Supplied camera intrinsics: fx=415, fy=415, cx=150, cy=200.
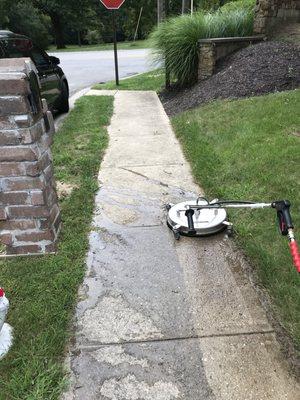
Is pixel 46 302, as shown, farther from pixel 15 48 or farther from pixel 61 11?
pixel 61 11

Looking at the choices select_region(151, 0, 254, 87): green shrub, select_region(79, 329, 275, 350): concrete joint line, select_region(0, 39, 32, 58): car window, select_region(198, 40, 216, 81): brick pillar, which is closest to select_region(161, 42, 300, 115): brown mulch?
select_region(198, 40, 216, 81): brick pillar

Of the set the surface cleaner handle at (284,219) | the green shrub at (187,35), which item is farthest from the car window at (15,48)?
the surface cleaner handle at (284,219)

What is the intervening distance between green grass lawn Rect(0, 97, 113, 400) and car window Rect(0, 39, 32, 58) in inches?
104

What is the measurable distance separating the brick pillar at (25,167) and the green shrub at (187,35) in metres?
5.69

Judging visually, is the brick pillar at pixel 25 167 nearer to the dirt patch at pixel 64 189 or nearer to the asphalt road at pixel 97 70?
the dirt patch at pixel 64 189

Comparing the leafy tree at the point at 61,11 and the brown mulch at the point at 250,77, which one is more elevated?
the brown mulch at the point at 250,77

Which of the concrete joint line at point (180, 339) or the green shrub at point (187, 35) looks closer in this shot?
the concrete joint line at point (180, 339)

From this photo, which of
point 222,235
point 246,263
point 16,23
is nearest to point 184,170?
point 222,235

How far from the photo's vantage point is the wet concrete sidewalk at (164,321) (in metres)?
1.97

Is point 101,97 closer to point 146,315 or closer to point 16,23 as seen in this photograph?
point 146,315

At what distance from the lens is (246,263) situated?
2.88 meters

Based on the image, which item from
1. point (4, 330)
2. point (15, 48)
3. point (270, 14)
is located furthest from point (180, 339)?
point (270, 14)

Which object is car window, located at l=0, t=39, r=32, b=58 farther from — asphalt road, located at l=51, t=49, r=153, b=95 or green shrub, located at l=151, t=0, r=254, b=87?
asphalt road, located at l=51, t=49, r=153, b=95

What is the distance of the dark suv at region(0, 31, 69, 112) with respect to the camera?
6121 millimetres
